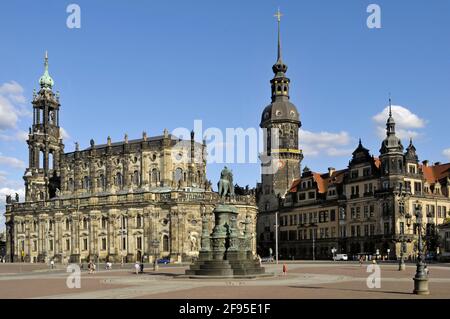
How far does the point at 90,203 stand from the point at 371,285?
232 ft

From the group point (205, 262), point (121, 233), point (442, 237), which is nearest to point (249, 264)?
point (205, 262)

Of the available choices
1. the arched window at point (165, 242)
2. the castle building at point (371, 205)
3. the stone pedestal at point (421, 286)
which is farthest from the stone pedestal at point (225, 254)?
the arched window at point (165, 242)

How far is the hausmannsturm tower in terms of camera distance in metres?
118

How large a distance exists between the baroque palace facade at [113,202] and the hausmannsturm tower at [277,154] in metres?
18.9

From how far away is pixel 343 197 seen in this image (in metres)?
101

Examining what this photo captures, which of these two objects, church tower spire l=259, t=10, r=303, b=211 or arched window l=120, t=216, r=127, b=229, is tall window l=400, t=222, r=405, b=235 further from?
arched window l=120, t=216, r=127, b=229

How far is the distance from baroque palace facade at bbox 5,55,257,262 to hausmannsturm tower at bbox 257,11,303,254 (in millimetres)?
18934

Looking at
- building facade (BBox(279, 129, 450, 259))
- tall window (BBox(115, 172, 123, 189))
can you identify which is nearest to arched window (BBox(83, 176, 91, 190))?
tall window (BBox(115, 172, 123, 189))

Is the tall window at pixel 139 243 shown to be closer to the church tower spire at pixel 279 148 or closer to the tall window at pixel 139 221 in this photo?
the tall window at pixel 139 221

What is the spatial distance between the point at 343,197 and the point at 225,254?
60.5 meters

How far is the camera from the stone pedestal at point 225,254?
138ft
